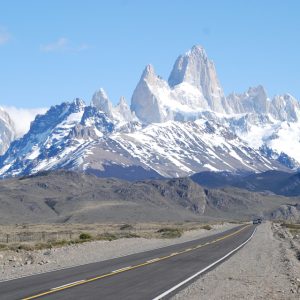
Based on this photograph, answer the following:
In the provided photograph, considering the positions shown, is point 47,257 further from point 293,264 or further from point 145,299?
point 145,299

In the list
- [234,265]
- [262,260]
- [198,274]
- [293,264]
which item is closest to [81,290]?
[198,274]

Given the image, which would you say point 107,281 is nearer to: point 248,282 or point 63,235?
point 248,282

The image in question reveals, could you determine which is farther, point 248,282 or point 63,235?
point 63,235

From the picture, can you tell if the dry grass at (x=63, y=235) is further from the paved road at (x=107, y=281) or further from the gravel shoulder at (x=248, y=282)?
the gravel shoulder at (x=248, y=282)

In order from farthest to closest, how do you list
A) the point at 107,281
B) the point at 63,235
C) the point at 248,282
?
the point at 63,235, the point at 248,282, the point at 107,281

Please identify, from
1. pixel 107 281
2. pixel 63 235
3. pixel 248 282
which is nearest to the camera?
pixel 107 281

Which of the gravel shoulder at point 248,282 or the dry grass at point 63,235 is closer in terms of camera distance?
the gravel shoulder at point 248,282

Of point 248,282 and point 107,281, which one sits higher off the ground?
point 107,281

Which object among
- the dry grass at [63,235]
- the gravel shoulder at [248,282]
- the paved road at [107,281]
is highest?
the dry grass at [63,235]

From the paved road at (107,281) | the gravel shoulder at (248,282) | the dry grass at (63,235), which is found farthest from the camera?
the dry grass at (63,235)

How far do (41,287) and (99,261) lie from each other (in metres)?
16.0

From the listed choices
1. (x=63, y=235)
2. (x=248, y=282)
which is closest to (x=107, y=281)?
(x=248, y=282)

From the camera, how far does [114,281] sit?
2914cm

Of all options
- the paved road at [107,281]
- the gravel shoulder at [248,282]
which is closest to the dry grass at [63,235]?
the paved road at [107,281]
